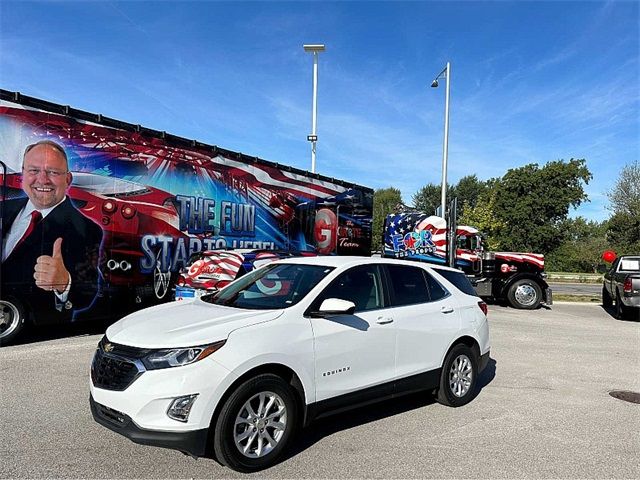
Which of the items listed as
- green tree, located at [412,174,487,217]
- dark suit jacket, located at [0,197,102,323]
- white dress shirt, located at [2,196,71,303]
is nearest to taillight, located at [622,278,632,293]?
dark suit jacket, located at [0,197,102,323]

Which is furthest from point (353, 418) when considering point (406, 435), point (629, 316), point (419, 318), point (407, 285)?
point (629, 316)

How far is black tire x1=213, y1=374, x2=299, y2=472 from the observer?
3.59m

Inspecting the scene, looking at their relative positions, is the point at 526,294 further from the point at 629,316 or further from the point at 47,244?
the point at 47,244

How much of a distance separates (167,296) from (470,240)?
1046cm

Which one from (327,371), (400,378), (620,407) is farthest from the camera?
(620,407)

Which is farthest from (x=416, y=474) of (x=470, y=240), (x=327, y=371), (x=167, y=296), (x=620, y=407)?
(x=470, y=240)

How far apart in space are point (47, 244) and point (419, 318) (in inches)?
231

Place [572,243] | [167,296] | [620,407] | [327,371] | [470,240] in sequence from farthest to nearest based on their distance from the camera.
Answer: [572,243], [470,240], [167,296], [620,407], [327,371]

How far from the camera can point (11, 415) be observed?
4887mm

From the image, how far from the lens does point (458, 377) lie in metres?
5.53

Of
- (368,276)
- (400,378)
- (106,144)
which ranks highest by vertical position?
(106,144)

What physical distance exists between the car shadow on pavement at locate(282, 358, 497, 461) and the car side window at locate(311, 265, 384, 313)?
38.2 inches

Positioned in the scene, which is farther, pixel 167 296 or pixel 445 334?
pixel 167 296

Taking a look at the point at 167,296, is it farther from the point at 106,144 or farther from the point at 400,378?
the point at 400,378
